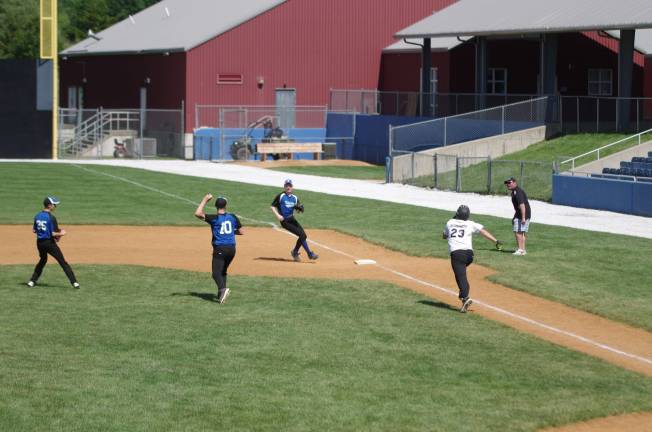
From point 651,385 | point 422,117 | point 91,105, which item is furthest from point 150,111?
point 651,385

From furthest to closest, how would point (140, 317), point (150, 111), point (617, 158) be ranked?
point (150, 111)
point (617, 158)
point (140, 317)

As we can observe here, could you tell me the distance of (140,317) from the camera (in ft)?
64.5

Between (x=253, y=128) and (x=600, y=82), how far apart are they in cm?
1910

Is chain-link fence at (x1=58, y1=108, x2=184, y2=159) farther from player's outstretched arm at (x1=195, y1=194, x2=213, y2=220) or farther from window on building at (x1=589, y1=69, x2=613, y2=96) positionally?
player's outstretched arm at (x1=195, y1=194, x2=213, y2=220)

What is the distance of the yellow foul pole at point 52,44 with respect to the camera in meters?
63.5

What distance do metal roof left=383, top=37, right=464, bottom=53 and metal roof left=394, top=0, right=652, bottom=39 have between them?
7.06 feet

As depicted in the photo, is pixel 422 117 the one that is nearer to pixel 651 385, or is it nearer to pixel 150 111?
pixel 150 111

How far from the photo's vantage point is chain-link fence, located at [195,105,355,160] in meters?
62.6

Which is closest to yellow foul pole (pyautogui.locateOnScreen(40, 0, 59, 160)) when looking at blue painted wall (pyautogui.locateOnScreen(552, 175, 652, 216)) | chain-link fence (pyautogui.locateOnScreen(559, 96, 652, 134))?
chain-link fence (pyautogui.locateOnScreen(559, 96, 652, 134))

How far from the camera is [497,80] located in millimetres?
63438

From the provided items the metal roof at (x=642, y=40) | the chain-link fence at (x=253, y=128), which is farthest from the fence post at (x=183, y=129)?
the metal roof at (x=642, y=40)

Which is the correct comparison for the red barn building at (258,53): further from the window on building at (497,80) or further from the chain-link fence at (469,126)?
the chain-link fence at (469,126)

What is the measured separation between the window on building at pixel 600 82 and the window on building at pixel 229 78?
19596 mm

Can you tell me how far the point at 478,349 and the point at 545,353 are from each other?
1.02 metres
